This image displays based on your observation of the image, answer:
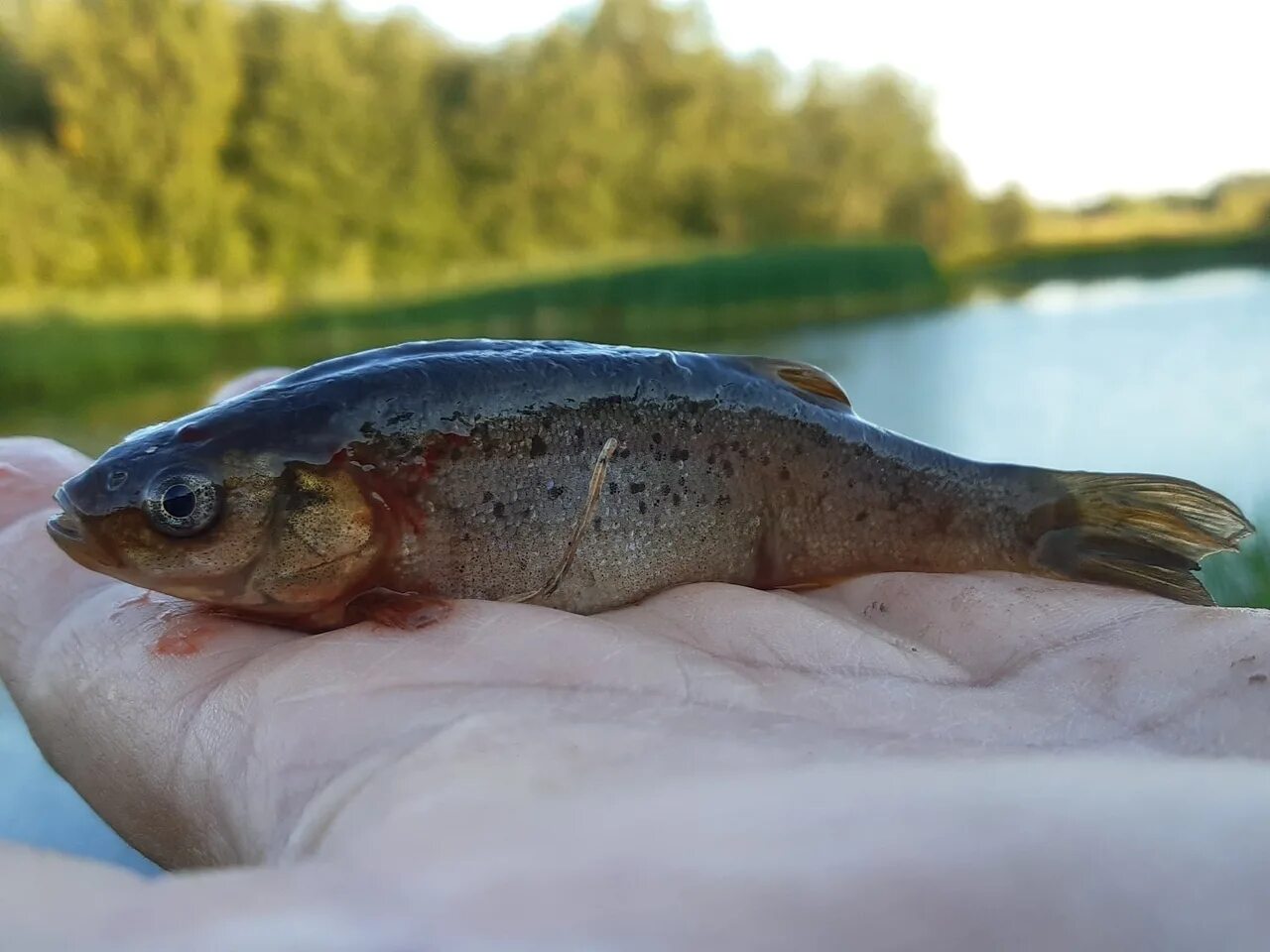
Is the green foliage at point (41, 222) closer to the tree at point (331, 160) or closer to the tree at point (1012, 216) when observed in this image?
the tree at point (331, 160)

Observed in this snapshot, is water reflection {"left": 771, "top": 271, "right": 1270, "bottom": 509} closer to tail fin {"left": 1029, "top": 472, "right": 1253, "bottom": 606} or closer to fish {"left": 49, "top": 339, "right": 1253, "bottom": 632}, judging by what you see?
tail fin {"left": 1029, "top": 472, "right": 1253, "bottom": 606}

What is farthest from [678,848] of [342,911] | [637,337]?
[637,337]

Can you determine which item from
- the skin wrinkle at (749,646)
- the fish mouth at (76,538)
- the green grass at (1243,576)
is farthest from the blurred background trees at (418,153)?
the fish mouth at (76,538)

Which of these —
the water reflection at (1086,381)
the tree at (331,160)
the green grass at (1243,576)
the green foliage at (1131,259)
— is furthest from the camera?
the tree at (331,160)

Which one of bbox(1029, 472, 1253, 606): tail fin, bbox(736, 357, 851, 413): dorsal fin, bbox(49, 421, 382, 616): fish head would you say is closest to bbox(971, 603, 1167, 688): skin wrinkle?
bbox(1029, 472, 1253, 606): tail fin

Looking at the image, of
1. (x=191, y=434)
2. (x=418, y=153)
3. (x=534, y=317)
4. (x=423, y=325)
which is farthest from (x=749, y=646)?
(x=418, y=153)
